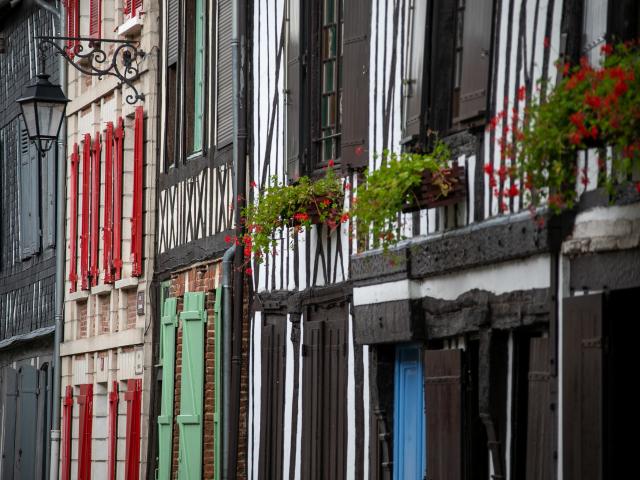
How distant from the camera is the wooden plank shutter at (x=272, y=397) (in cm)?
1483

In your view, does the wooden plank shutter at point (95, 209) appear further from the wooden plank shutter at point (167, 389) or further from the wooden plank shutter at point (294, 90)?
the wooden plank shutter at point (294, 90)

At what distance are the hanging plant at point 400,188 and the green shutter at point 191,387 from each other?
5517mm

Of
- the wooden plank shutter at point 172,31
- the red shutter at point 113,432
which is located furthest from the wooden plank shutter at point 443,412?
the red shutter at point 113,432

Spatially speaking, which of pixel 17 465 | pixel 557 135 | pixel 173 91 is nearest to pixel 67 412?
pixel 17 465

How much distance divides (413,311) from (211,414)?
5.25 metres

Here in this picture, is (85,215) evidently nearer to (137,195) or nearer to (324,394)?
(137,195)

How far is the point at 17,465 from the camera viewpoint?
24.0 metres

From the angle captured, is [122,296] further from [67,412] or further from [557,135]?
[557,135]

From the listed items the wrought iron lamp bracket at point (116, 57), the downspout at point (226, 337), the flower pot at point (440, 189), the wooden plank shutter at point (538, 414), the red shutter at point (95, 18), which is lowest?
the wooden plank shutter at point (538, 414)

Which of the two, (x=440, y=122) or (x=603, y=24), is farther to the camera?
(x=440, y=122)

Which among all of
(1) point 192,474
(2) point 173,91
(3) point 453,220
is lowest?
(1) point 192,474

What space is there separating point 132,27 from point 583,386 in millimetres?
10908

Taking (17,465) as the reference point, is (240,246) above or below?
above

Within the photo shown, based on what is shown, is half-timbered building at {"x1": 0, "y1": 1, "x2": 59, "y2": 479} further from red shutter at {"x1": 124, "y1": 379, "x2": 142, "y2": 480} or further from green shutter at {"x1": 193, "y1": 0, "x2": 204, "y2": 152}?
green shutter at {"x1": 193, "y1": 0, "x2": 204, "y2": 152}
